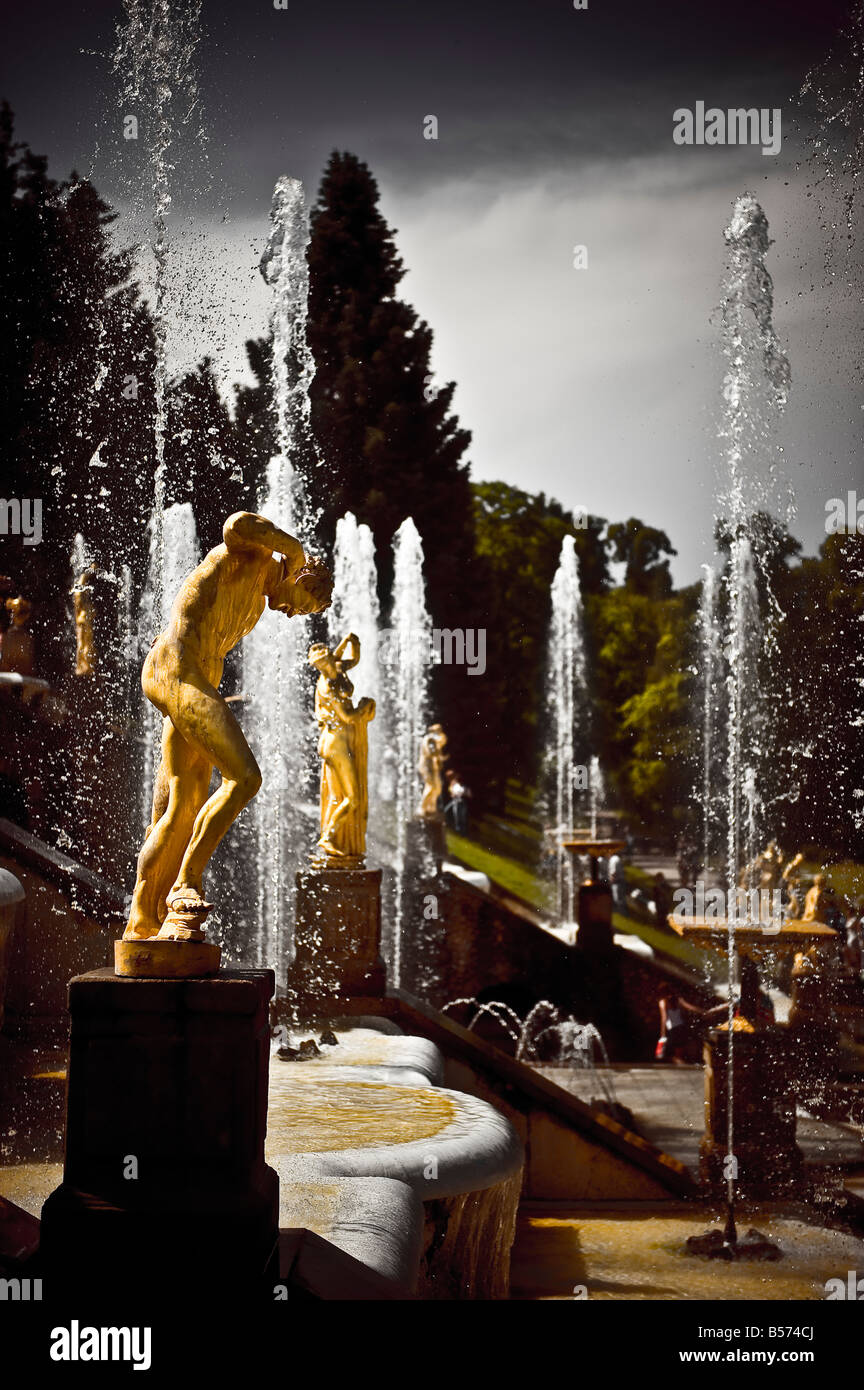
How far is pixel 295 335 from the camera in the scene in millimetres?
32469

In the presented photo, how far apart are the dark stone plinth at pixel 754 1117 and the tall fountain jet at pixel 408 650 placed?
52.4 feet

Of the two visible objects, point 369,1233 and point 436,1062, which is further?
point 436,1062

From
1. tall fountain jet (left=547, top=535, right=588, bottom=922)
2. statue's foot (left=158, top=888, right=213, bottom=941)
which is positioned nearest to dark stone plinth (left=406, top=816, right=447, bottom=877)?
tall fountain jet (left=547, top=535, right=588, bottom=922)

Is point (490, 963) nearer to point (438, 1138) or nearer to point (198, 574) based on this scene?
point (438, 1138)

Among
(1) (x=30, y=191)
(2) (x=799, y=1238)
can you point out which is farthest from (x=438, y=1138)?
(1) (x=30, y=191)

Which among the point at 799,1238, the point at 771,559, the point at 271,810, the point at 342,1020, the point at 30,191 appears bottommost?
the point at 799,1238

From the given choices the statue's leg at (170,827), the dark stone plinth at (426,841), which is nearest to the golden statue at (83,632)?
the dark stone plinth at (426,841)

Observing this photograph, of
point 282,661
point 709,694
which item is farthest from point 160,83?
point 709,694

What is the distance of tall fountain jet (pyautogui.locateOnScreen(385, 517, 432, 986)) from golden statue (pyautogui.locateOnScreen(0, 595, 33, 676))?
38.7 ft

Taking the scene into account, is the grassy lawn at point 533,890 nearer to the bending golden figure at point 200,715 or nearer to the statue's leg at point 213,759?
the bending golden figure at point 200,715

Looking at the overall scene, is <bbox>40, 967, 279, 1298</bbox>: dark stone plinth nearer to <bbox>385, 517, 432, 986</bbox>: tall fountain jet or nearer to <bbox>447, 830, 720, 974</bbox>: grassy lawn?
<bbox>447, 830, 720, 974</bbox>: grassy lawn

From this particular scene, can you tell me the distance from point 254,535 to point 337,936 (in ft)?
22.4

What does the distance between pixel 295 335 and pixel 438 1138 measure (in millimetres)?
28681
